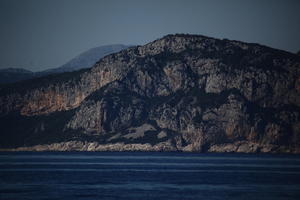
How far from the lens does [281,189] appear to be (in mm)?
183500

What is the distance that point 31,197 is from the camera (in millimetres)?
166375

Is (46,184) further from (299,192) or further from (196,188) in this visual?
(299,192)

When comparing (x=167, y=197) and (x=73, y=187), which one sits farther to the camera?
(x=73, y=187)

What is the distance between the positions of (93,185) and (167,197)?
29.8 metres

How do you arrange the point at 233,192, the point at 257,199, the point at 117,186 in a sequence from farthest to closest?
the point at 117,186, the point at 233,192, the point at 257,199

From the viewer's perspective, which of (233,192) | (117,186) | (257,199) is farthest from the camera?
(117,186)

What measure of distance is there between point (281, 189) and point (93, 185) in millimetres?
42239

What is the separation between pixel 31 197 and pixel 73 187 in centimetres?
2381

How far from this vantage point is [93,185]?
7613 inches

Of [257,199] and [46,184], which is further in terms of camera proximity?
[46,184]

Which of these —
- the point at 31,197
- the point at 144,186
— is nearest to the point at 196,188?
the point at 144,186

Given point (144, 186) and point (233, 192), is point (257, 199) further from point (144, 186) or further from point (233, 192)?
point (144, 186)

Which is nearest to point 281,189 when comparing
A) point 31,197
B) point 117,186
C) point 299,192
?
point 299,192

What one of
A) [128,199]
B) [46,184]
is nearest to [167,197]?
[128,199]
